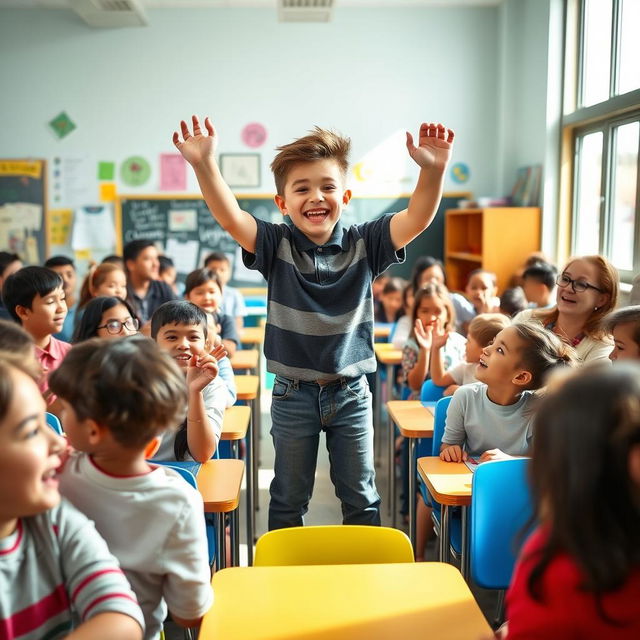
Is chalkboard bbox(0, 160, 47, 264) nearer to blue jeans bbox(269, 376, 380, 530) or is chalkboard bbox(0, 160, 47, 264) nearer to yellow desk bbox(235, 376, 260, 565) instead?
yellow desk bbox(235, 376, 260, 565)

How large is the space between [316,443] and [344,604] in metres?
0.86

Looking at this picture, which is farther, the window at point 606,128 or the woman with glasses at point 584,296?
the window at point 606,128

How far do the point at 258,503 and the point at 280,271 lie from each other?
1989mm

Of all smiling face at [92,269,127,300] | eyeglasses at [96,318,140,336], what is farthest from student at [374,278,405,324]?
eyeglasses at [96,318,140,336]

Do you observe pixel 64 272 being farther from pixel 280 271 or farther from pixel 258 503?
pixel 280 271

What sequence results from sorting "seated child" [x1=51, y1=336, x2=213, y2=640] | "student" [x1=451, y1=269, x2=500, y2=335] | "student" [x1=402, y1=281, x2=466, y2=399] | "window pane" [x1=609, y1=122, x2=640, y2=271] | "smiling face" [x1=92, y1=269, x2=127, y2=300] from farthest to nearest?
"window pane" [x1=609, y1=122, x2=640, y2=271], "student" [x1=451, y1=269, x2=500, y2=335], "smiling face" [x1=92, y1=269, x2=127, y2=300], "student" [x1=402, y1=281, x2=466, y2=399], "seated child" [x1=51, y1=336, x2=213, y2=640]

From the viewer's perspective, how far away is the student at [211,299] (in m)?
4.04

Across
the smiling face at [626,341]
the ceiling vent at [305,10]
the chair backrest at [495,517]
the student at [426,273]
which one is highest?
the ceiling vent at [305,10]

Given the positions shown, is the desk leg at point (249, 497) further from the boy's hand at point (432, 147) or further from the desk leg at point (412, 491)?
the boy's hand at point (432, 147)

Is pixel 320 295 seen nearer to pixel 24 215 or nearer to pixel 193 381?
pixel 193 381

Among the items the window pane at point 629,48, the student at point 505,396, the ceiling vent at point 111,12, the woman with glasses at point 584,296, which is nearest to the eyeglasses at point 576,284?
the woman with glasses at point 584,296

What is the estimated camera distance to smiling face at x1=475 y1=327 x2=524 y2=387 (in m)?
2.24

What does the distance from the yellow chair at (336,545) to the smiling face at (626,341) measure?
0.98 meters

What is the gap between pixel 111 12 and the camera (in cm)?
604
